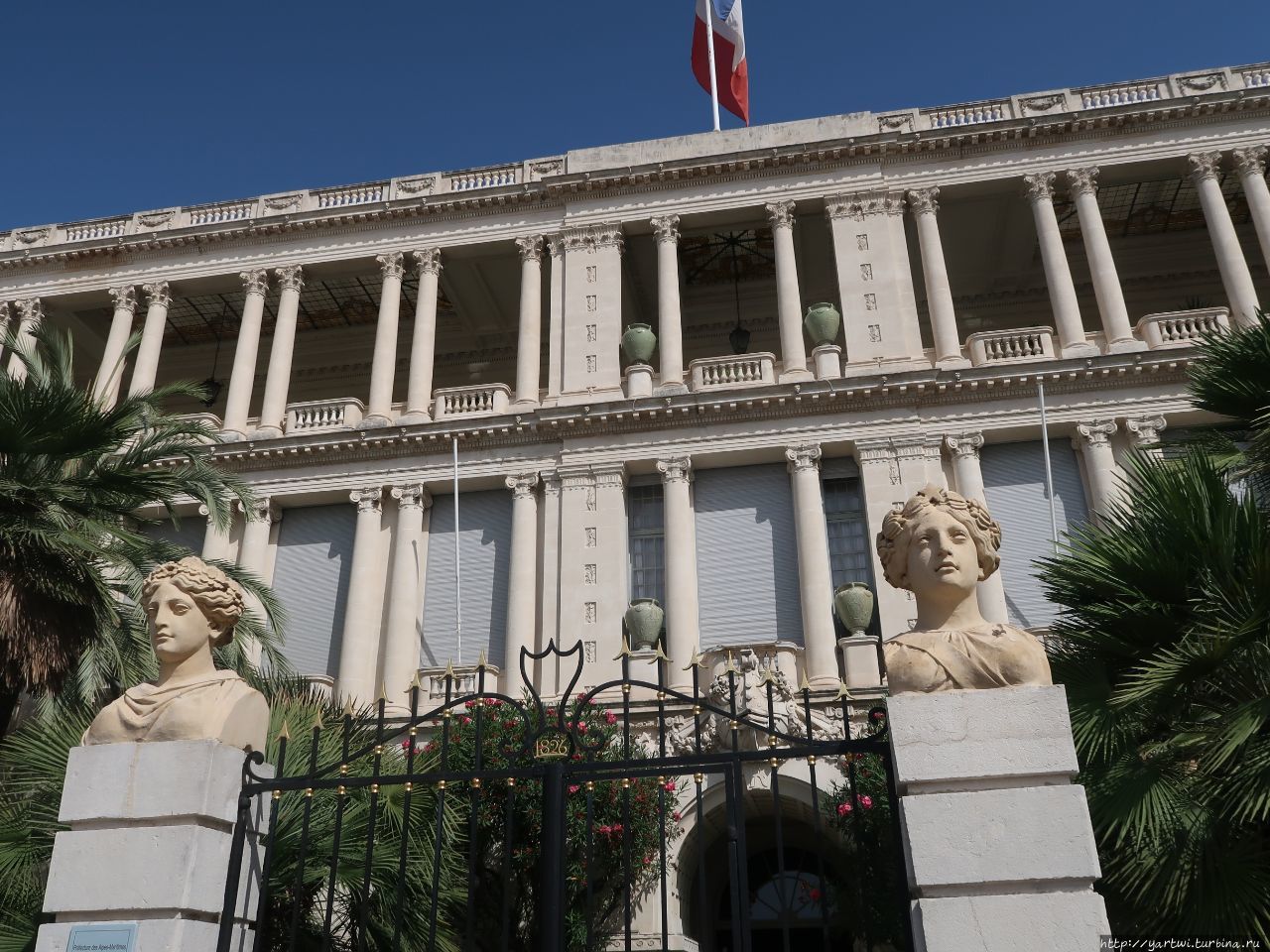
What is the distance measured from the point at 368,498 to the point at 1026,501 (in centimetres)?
1444

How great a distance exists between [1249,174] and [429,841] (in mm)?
23722

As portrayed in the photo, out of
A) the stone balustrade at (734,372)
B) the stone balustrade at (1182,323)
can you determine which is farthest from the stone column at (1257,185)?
the stone balustrade at (734,372)

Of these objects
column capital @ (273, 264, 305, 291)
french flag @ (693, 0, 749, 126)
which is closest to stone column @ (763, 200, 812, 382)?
french flag @ (693, 0, 749, 126)

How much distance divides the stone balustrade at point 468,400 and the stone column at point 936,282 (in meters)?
10.1

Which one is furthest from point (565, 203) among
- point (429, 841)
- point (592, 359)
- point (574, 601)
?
point (429, 841)

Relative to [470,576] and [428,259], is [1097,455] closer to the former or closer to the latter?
→ [470,576]

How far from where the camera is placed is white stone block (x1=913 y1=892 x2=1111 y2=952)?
5668 millimetres

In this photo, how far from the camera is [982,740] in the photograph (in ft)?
20.0

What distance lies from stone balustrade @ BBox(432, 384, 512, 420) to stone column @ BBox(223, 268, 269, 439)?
4.80m

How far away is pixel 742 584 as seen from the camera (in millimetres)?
22625

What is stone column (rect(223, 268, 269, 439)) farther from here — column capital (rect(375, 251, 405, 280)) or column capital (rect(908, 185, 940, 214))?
column capital (rect(908, 185, 940, 214))

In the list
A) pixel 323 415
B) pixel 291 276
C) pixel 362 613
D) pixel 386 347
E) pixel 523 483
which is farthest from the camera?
pixel 291 276

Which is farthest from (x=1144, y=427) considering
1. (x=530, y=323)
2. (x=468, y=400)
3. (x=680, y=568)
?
(x=468, y=400)

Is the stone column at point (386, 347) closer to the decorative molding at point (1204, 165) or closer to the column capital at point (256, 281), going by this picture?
the column capital at point (256, 281)
